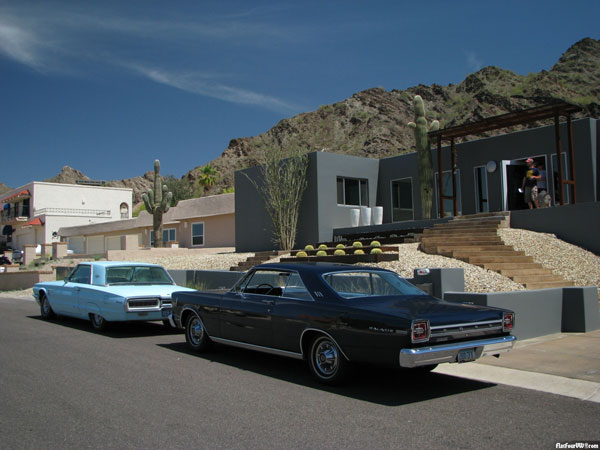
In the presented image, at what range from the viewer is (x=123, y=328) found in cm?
1110

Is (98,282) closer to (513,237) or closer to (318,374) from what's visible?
(318,374)

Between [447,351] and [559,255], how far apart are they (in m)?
10.6

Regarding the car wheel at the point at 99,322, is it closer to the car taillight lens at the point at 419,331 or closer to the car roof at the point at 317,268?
the car roof at the point at 317,268

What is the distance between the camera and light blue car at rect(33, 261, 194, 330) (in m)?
9.83

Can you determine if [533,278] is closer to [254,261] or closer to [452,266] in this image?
[452,266]

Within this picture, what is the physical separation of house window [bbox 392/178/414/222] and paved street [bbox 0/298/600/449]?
17080 millimetres

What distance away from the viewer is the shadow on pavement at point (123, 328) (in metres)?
10.4

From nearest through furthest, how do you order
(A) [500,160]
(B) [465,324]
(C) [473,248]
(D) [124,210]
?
1. (B) [465,324]
2. (C) [473,248]
3. (A) [500,160]
4. (D) [124,210]

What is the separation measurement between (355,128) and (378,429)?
73577mm

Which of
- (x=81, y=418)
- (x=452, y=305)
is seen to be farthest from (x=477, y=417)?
(x=81, y=418)

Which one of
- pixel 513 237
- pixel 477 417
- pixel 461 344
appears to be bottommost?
pixel 477 417

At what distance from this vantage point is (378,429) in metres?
4.84

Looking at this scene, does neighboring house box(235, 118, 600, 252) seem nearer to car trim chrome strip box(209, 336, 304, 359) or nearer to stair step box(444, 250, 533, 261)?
stair step box(444, 250, 533, 261)

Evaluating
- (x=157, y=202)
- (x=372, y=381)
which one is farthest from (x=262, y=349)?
(x=157, y=202)
